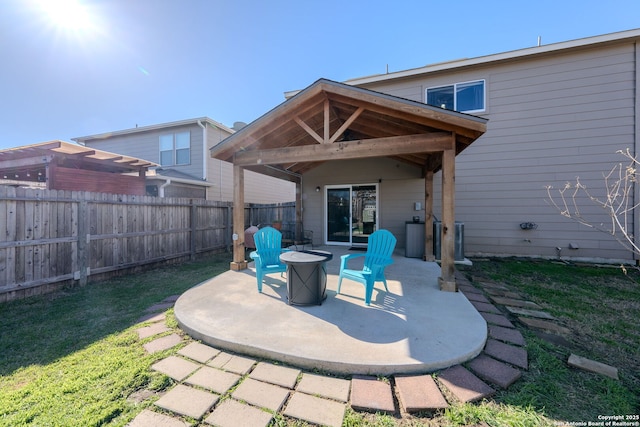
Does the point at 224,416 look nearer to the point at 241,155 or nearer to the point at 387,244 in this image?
the point at 387,244

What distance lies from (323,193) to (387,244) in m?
4.56

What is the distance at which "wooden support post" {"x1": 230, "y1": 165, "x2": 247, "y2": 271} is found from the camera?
5.14 meters

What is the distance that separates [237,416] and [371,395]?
94 centimetres

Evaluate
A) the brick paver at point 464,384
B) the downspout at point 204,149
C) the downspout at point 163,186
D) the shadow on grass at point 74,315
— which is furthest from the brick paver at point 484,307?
the downspout at point 204,149

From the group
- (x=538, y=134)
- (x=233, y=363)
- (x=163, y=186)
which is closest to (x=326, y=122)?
(x=233, y=363)

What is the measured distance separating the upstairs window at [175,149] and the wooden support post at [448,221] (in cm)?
1050

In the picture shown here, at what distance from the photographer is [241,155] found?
5074 mm

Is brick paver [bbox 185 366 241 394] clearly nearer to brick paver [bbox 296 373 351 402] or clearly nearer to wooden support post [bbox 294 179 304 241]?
brick paver [bbox 296 373 351 402]

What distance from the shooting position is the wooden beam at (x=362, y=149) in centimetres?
388

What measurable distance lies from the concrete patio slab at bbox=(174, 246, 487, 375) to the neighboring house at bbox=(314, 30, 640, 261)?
429 centimetres

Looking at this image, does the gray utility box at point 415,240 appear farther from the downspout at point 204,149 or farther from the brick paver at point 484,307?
the downspout at point 204,149

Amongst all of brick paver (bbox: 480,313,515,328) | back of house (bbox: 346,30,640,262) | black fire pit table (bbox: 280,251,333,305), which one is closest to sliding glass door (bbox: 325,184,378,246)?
back of house (bbox: 346,30,640,262)

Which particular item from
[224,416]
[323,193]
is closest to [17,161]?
Result: [323,193]

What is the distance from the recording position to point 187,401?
174 cm
